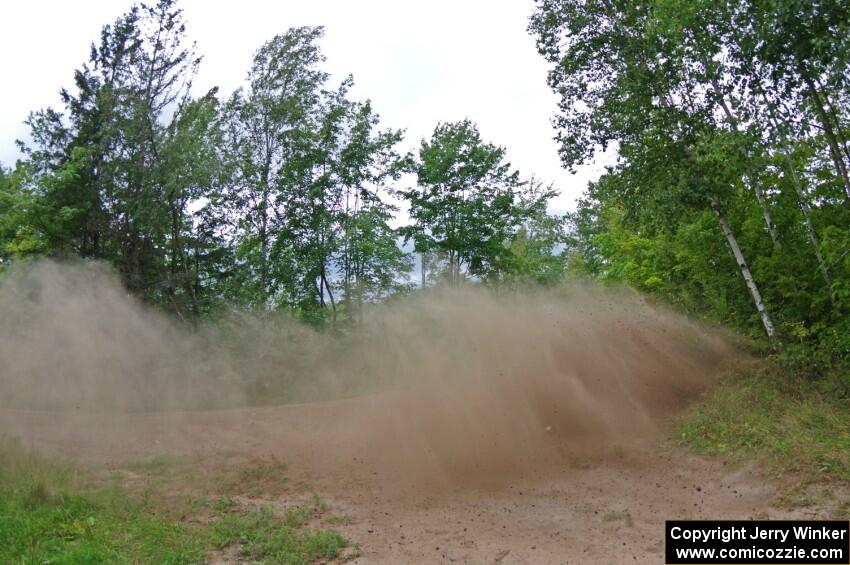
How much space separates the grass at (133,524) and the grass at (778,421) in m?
7.69

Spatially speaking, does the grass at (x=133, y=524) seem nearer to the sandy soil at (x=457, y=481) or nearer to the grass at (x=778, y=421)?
the sandy soil at (x=457, y=481)

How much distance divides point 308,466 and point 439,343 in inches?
267

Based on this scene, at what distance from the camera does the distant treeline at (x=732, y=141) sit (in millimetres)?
11922

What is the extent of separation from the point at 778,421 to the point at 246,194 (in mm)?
24883

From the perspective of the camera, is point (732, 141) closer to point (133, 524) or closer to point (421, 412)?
point (421, 412)

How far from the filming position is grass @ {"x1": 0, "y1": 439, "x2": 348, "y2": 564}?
724 cm

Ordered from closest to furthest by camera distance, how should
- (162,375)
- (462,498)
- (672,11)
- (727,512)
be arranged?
(727,512), (462,498), (672,11), (162,375)

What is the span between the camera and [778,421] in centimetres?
1152

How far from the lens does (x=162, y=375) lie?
2067cm

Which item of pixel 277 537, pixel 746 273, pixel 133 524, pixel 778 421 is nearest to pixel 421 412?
pixel 277 537

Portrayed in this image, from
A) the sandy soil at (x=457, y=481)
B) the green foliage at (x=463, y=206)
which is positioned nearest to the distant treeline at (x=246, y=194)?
the green foliage at (x=463, y=206)

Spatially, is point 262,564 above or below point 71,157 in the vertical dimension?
below

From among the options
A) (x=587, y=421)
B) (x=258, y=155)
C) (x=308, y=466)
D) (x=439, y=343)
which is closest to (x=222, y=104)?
(x=258, y=155)

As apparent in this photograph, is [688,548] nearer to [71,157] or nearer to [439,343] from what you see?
[439,343]
